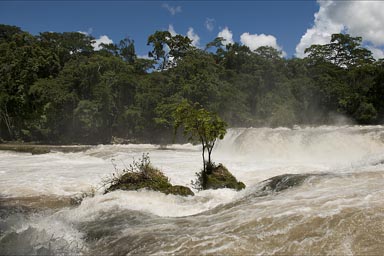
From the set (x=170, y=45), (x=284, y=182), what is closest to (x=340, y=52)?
(x=170, y=45)

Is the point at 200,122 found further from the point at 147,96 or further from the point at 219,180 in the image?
the point at 147,96

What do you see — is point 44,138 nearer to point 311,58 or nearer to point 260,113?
point 260,113

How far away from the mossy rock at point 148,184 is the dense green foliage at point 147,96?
870 inches

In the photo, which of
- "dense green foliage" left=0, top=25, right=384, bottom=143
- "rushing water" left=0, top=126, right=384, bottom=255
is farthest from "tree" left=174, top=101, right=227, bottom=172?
"dense green foliage" left=0, top=25, right=384, bottom=143

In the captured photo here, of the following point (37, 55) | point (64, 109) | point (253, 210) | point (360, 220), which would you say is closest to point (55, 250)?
point (253, 210)

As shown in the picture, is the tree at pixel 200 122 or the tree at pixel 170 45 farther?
the tree at pixel 170 45

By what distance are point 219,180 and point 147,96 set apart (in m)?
25.1

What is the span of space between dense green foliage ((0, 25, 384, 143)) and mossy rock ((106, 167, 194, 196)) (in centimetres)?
2210

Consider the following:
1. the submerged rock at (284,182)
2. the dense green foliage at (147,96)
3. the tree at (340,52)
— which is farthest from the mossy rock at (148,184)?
the tree at (340,52)

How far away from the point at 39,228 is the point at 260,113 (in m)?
32.9

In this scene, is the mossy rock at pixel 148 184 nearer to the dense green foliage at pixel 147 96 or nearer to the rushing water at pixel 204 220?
the rushing water at pixel 204 220

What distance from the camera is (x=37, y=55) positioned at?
38062 mm

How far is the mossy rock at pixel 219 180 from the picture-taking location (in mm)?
9250

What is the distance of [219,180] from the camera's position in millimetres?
9422
